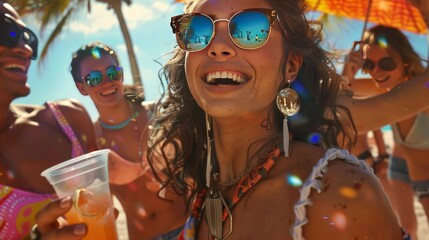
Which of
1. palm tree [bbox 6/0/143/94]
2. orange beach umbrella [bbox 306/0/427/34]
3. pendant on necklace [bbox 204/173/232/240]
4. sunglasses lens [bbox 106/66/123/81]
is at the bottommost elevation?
palm tree [bbox 6/0/143/94]

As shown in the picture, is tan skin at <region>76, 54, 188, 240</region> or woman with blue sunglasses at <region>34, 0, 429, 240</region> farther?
tan skin at <region>76, 54, 188, 240</region>

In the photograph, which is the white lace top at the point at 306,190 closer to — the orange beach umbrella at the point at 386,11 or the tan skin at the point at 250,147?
the tan skin at the point at 250,147

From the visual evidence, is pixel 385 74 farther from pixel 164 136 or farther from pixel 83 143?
pixel 83 143

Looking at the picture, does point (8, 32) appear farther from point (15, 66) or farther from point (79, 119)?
point (79, 119)

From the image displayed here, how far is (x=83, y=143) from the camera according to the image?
7.41 ft

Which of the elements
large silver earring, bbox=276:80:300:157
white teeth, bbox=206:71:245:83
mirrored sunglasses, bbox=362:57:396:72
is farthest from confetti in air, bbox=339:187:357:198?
mirrored sunglasses, bbox=362:57:396:72

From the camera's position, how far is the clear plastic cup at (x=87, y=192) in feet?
4.73

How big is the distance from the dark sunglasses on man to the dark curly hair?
2.11 ft

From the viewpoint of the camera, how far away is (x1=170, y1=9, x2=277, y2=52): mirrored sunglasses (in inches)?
62.2

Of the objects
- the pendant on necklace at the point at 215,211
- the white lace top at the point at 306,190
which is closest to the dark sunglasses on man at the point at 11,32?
the pendant on necklace at the point at 215,211

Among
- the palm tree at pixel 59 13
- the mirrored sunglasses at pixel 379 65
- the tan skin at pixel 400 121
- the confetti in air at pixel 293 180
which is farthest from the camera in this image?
the palm tree at pixel 59 13

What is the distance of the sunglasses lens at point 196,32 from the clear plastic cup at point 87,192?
0.52m

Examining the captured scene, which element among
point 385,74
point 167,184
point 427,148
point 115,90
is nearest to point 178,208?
point 167,184

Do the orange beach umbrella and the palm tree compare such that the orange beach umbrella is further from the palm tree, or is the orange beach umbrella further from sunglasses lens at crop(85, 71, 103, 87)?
the palm tree
